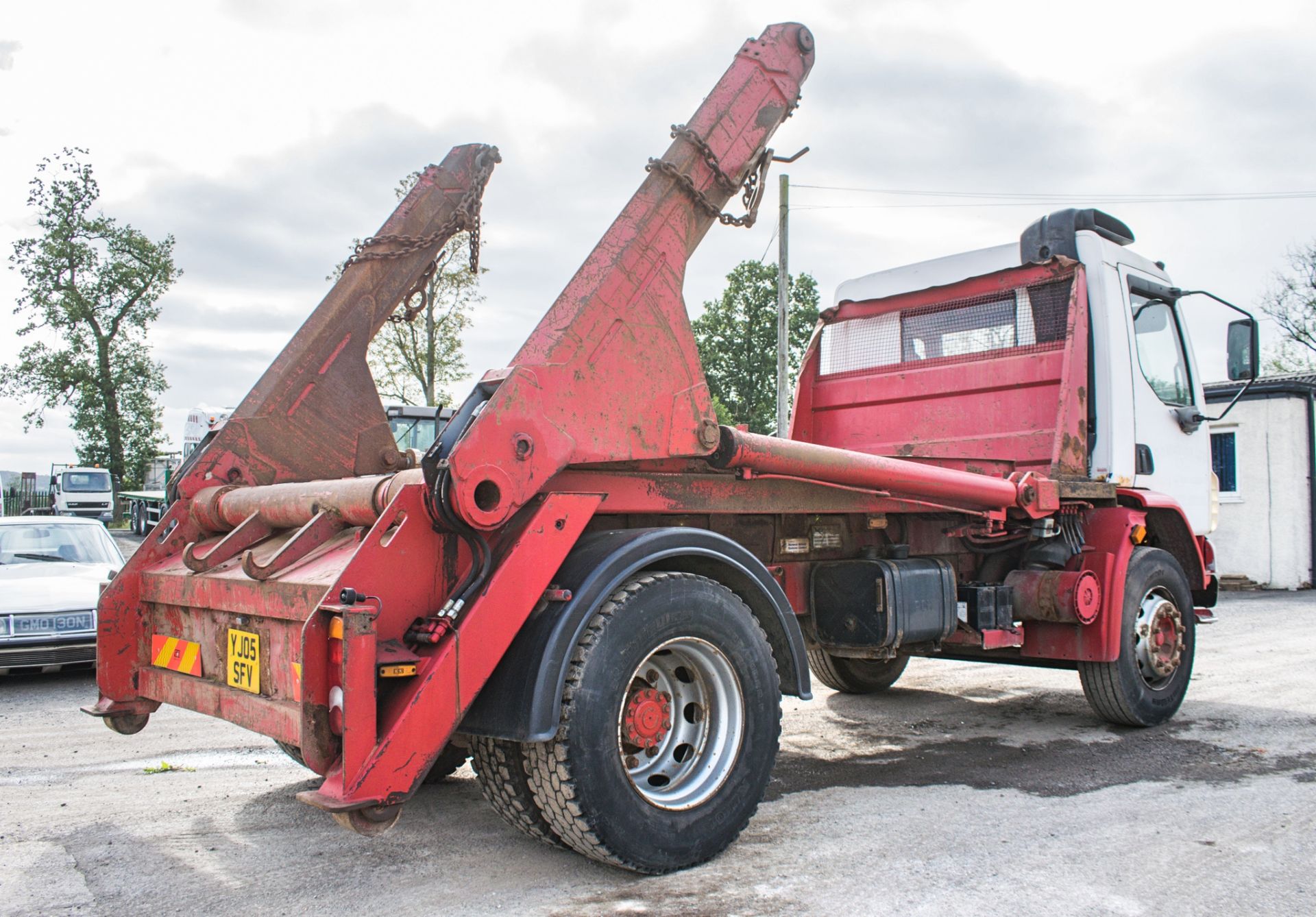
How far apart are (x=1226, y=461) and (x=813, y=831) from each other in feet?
53.8

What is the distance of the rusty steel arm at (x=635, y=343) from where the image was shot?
328 cm

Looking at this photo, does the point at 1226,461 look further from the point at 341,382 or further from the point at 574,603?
the point at 574,603

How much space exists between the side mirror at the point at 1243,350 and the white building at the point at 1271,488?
1141 cm

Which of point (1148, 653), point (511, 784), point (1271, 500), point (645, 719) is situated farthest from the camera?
point (1271, 500)

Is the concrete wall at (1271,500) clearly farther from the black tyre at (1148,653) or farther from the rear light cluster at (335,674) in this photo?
the rear light cluster at (335,674)

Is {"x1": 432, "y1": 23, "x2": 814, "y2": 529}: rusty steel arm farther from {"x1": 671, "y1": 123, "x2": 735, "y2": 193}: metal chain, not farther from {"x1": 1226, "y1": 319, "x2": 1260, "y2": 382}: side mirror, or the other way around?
{"x1": 1226, "y1": 319, "x2": 1260, "y2": 382}: side mirror

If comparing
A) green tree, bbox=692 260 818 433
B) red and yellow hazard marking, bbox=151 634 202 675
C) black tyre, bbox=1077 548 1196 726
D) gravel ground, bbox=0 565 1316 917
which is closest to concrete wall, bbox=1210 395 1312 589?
gravel ground, bbox=0 565 1316 917

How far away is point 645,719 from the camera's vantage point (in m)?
3.61

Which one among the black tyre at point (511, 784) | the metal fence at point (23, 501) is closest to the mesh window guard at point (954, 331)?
the black tyre at point (511, 784)

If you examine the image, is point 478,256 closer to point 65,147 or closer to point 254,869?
point 254,869

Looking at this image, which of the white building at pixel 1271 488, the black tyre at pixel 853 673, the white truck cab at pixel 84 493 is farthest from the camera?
the white truck cab at pixel 84 493

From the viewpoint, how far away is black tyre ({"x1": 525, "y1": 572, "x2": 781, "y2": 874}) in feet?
10.8

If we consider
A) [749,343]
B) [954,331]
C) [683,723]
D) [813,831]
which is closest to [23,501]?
[749,343]

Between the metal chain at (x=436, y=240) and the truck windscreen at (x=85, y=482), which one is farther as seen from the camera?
the truck windscreen at (x=85, y=482)
